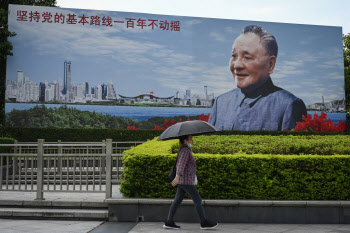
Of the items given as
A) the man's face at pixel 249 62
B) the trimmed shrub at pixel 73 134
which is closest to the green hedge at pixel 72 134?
the trimmed shrub at pixel 73 134

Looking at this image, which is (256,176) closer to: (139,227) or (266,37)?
(139,227)

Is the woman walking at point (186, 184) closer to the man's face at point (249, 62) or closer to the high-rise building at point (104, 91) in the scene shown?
the high-rise building at point (104, 91)

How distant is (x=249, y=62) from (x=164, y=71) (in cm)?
456

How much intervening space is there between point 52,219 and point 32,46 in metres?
13.3

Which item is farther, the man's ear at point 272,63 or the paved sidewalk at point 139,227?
the man's ear at point 272,63

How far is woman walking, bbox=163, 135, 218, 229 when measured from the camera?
19.0 feet

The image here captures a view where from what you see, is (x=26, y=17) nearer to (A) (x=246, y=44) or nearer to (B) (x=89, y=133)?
(B) (x=89, y=133)

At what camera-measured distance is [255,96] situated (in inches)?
809

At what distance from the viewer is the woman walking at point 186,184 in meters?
5.80

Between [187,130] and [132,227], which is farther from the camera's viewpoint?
[132,227]

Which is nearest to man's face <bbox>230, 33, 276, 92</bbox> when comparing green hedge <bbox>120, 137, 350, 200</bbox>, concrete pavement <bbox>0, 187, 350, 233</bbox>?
green hedge <bbox>120, 137, 350, 200</bbox>

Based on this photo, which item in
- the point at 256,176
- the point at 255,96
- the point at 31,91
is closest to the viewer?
the point at 256,176

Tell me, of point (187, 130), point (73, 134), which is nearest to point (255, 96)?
point (73, 134)

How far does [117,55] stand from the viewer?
19.3m
